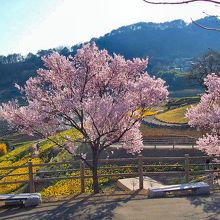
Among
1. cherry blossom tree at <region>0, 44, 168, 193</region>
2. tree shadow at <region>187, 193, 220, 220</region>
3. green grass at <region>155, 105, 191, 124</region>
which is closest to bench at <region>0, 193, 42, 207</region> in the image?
cherry blossom tree at <region>0, 44, 168, 193</region>

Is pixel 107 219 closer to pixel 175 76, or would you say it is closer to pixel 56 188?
pixel 56 188

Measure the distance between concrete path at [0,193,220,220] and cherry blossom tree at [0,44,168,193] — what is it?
224 centimetres

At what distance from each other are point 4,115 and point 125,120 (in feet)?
15.8

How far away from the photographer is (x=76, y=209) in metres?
14.5

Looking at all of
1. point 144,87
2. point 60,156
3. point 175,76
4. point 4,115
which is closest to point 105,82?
point 144,87

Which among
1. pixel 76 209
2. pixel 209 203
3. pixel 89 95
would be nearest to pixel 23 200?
pixel 76 209

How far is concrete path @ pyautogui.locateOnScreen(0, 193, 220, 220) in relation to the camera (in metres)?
13.3

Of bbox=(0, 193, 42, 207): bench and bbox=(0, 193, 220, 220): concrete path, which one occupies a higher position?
bbox=(0, 193, 42, 207): bench

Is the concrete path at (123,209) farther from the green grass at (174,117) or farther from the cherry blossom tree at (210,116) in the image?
the green grass at (174,117)

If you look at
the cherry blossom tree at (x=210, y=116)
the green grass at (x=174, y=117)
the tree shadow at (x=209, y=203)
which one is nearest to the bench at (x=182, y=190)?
the tree shadow at (x=209, y=203)

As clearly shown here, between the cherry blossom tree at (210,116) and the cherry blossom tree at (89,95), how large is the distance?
2.43 meters

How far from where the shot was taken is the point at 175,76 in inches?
6929

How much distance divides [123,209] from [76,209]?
5.22ft

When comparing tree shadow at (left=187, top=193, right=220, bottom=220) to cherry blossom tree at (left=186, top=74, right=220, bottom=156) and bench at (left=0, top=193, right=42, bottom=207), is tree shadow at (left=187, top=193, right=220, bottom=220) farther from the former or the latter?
bench at (left=0, top=193, right=42, bottom=207)
